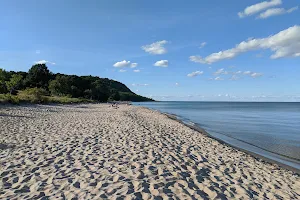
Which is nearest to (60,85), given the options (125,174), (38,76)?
(38,76)

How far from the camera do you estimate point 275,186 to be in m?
7.36

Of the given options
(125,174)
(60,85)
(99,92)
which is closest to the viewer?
(125,174)

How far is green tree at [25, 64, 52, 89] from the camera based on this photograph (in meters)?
106

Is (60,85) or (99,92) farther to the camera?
(99,92)

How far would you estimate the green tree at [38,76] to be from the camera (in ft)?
347

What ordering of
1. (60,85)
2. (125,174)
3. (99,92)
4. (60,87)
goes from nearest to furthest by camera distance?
(125,174), (60,87), (60,85), (99,92)

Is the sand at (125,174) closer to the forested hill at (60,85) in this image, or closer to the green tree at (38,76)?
the forested hill at (60,85)

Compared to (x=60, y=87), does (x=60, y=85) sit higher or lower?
higher

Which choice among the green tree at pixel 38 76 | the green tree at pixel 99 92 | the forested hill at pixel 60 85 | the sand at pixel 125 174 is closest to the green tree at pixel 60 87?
the forested hill at pixel 60 85

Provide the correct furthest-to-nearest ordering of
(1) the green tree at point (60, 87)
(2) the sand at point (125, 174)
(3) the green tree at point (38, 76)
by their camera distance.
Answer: (3) the green tree at point (38, 76), (1) the green tree at point (60, 87), (2) the sand at point (125, 174)

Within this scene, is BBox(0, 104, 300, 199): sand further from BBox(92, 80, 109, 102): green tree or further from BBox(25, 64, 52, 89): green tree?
BBox(92, 80, 109, 102): green tree

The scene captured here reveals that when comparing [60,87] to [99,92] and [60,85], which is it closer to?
[60,85]

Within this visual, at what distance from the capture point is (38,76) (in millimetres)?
Result: 109688

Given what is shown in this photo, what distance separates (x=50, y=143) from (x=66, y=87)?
3641 inches
